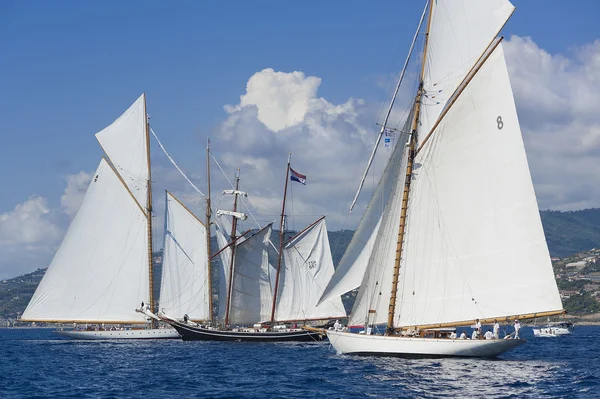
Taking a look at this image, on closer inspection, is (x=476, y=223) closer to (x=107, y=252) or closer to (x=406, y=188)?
(x=406, y=188)

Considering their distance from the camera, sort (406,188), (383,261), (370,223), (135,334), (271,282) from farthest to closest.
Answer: (135,334) → (271,282) → (383,261) → (370,223) → (406,188)

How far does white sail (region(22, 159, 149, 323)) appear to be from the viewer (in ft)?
334

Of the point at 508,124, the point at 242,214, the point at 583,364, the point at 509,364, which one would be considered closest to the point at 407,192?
the point at 508,124

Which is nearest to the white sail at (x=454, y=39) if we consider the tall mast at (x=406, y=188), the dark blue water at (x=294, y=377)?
the tall mast at (x=406, y=188)

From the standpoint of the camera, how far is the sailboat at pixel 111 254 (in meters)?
102

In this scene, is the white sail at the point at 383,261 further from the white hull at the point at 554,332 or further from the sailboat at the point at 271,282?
the white hull at the point at 554,332

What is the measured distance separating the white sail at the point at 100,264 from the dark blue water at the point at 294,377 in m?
24.0

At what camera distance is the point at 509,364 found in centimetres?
5962

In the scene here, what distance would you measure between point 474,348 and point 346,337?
10.0 m

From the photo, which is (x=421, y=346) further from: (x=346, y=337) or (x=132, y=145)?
(x=132, y=145)

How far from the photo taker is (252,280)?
342ft

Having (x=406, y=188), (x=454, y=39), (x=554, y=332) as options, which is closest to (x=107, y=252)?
(x=406, y=188)

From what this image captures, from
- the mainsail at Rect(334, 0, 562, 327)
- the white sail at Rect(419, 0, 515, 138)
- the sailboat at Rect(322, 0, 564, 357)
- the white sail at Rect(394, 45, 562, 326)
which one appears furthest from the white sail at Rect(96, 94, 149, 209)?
the white sail at Rect(419, 0, 515, 138)

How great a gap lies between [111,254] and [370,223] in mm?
48567
